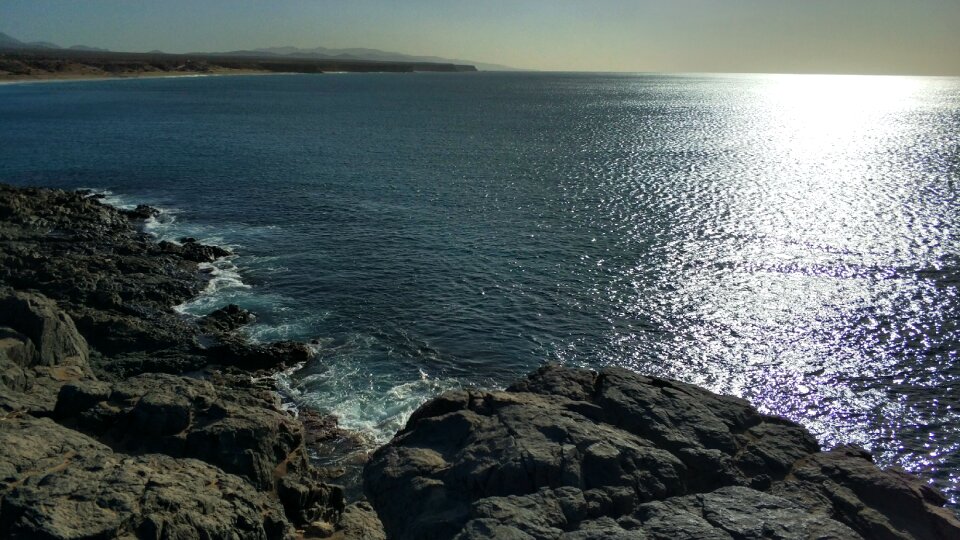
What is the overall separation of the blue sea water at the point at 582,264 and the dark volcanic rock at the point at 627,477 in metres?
13.0

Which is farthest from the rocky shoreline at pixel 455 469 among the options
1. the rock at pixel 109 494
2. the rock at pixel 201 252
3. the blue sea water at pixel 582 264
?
the rock at pixel 201 252

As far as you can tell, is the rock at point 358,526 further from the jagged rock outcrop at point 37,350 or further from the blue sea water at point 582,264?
the jagged rock outcrop at point 37,350

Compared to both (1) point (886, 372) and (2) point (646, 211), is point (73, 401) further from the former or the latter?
(2) point (646, 211)

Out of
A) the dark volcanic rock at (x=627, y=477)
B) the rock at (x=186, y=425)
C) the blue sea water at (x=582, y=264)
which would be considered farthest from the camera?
the blue sea water at (x=582, y=264)

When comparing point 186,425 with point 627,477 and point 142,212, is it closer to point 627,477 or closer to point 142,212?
point 627,477

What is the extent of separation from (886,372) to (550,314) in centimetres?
2229

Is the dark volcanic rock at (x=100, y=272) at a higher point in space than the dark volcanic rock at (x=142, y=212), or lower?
lower

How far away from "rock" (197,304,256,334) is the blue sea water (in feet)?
5.30

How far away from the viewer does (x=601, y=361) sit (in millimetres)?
42594

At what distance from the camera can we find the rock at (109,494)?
17641mm

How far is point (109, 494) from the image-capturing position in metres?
18.9

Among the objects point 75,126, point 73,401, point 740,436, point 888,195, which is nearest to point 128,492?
point 73,401

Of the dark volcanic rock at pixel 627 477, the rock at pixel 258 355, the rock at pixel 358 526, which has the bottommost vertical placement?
the rock at pixel 358 526

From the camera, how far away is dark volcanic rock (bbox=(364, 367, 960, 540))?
19.0 m
